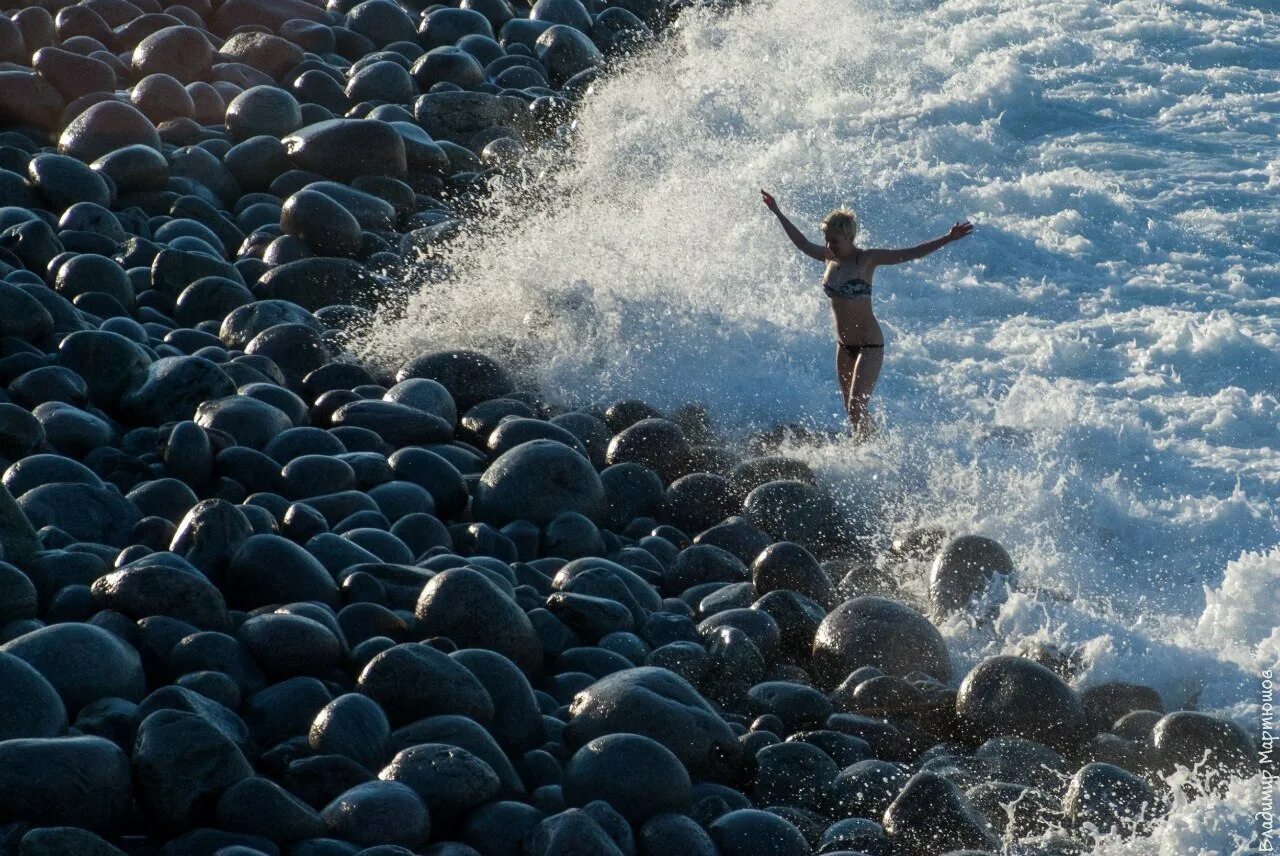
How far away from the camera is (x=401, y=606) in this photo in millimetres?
5059

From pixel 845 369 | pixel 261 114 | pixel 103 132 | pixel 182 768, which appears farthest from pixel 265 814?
pixel 261 114

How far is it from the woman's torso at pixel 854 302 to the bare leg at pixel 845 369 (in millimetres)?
104

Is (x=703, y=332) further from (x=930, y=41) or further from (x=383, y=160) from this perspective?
(x=930, y=41)

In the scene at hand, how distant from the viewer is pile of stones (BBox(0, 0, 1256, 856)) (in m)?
3.98

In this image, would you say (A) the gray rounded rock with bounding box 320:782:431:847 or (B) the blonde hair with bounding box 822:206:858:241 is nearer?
(A) the gray rounded rock with bounding box 320:782:431:847

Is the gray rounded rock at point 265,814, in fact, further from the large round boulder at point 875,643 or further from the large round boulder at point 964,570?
the large round boulder at point 964,570

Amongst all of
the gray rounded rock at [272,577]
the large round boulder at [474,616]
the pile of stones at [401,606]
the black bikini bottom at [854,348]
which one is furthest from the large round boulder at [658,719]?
→ the black bikini bottom at [854,348]

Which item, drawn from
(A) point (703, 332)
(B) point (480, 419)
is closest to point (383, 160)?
(A) point (703, 332)

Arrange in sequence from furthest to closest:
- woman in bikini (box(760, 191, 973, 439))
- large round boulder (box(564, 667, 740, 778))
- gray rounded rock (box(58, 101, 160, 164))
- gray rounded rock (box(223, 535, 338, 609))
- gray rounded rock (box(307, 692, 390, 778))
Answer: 1. gray rounded rock (box(58, 101, 160, 164))
2. woman in bikini (box(760, 191, 973, 439))
3. gray rounded rock (box(223, 535, 338, 609))
4. large round boulder (box(564, 667, 740, 778))
5. gray rounded rock (box(307, 692, 390, 778))

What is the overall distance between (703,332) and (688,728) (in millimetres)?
4596

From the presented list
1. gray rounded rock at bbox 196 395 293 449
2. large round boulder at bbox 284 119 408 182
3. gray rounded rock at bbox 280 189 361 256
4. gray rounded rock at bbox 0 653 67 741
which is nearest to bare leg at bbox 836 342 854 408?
gray rounded rock at bbox 280 189 361 256

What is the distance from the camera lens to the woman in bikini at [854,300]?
821 centimetres

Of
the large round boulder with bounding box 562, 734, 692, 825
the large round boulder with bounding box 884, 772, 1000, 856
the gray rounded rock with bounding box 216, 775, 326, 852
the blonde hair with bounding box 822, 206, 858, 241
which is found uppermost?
the gray rounded rock with bounding box 216, 775, 326, 852

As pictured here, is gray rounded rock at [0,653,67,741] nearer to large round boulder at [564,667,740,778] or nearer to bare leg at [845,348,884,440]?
large round boulder at [564,667,740,778]
